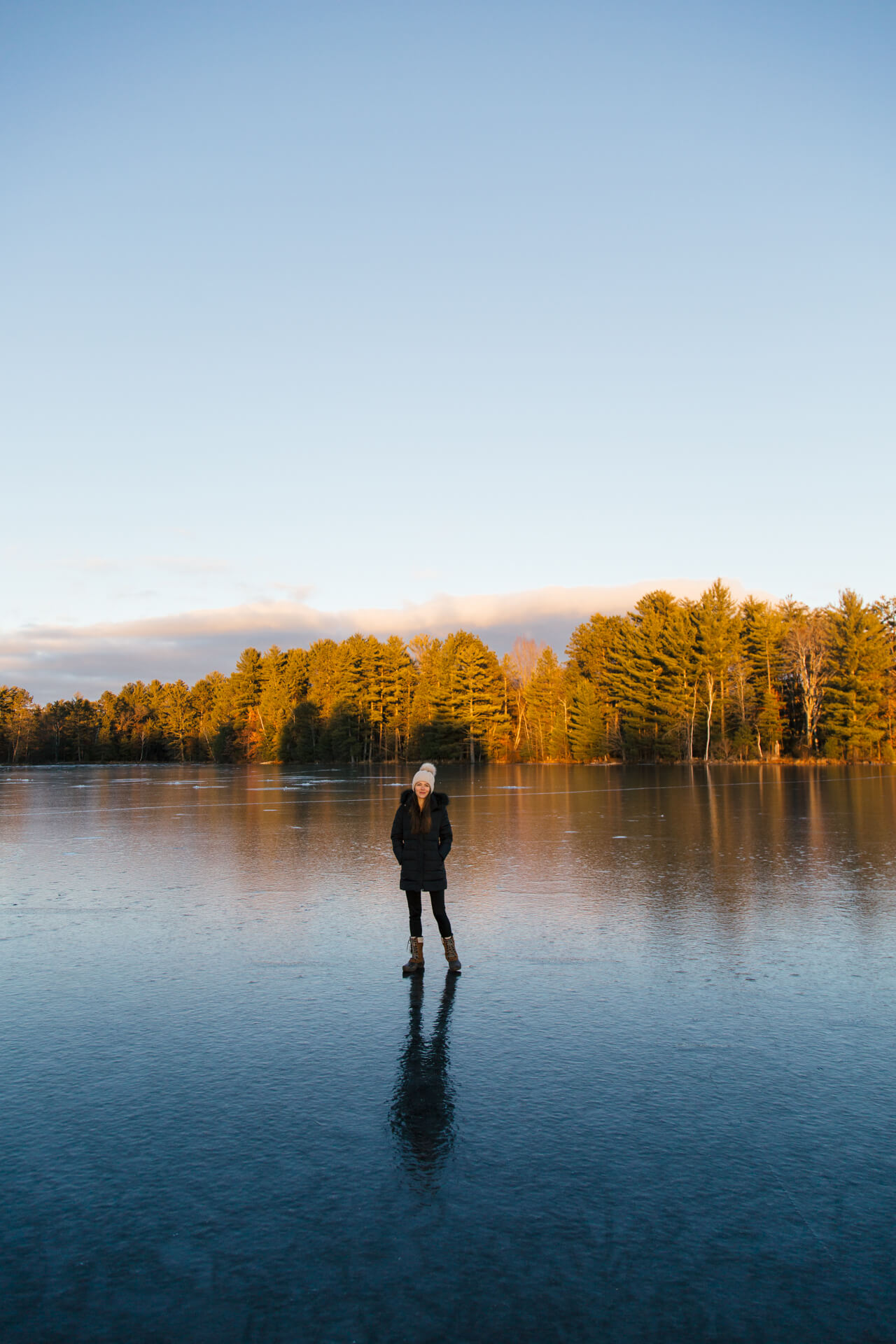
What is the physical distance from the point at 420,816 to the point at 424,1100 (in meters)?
2.76

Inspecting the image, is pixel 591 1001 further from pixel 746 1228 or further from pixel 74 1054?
pixel 74 1054

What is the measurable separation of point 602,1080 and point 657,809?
17.7 m

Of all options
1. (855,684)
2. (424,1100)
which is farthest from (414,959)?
(855,684)

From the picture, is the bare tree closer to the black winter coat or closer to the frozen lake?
the frozen lake

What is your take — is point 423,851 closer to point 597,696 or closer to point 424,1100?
point 424,1100

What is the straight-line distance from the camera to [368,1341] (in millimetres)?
2654

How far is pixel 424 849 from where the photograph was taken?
7.04 meters

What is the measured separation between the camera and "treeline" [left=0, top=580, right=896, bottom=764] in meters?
57.4

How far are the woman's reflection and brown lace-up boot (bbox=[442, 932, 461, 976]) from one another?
101 cm

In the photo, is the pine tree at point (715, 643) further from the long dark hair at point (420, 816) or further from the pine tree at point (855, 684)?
the long dark hair at point (420, 816)

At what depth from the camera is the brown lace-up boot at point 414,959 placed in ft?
22.4

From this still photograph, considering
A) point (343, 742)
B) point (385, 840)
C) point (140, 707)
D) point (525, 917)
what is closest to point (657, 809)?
point (385, 840)

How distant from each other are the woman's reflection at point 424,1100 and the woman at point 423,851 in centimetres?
109

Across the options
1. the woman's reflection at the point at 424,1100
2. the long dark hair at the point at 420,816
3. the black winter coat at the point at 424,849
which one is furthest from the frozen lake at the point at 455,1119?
the long dark hair at the point at 420,816
